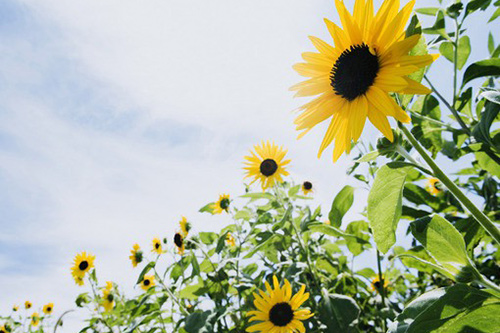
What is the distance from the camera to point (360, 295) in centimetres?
245

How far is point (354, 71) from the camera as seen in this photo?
918 mm

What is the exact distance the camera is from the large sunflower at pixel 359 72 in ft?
2.54

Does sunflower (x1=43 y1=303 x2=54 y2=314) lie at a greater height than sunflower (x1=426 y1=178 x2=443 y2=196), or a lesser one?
greater

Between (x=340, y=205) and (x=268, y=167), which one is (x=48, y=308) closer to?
(x=268, y=167)

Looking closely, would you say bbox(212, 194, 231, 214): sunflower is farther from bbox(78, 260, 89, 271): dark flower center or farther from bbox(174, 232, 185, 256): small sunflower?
bbox(78, 260, 89, 271): dark flower center

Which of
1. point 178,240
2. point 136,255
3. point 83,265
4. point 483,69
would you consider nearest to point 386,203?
point 483,69

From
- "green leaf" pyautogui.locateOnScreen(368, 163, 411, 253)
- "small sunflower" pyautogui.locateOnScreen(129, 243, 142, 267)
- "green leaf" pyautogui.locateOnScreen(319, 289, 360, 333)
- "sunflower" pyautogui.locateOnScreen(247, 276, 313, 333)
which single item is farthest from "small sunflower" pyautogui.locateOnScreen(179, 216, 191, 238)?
"green leaf" pyautogui.locateOnScreen(368, 163, 411, 253)

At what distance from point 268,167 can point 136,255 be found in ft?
5.19

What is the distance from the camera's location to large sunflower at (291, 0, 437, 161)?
774 millimetres

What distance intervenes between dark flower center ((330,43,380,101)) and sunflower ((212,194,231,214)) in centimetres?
210

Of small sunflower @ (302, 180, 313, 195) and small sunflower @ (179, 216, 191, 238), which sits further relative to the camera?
small sunflower @ (302, 180, 313, 195)

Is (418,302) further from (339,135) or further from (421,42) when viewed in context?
(421,42)

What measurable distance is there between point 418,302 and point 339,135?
44 centimetres

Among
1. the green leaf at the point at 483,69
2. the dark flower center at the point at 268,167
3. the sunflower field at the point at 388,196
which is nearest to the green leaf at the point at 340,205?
the sunflower field at the point at 388,196
